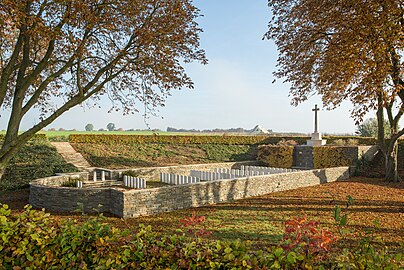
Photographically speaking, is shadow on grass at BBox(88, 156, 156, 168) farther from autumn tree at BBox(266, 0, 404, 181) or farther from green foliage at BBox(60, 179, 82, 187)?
autumn tree at BBox(266, 0, 404, 181)

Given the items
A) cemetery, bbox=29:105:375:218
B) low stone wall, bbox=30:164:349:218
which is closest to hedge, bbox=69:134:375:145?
cemetery, bbox=29:105:375:218

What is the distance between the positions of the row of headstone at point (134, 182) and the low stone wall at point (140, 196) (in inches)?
102

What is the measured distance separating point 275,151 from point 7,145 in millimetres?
16525

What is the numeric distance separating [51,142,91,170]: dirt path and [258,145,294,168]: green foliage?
1114cm

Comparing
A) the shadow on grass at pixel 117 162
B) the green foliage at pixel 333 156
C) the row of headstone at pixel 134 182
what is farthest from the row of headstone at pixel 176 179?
the green foliage at pixel 333 156

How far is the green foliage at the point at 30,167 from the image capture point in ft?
46.2

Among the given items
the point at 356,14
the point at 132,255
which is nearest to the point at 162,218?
the point at 132,255

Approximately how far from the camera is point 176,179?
13891mm

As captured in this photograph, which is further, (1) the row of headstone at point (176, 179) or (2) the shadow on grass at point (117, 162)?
(2) the shadow on grass at point (117, 162)

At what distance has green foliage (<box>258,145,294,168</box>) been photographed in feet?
69.1

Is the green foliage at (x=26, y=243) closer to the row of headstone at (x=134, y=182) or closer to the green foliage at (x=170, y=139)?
the row of headstone at (x=134, y=182)

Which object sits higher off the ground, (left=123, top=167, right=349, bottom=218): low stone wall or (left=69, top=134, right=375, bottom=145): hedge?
(left=69, top=134, right=375, bottom=145): hedge

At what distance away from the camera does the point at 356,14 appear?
34.0 ft

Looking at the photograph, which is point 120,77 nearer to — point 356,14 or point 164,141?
point 356,14
